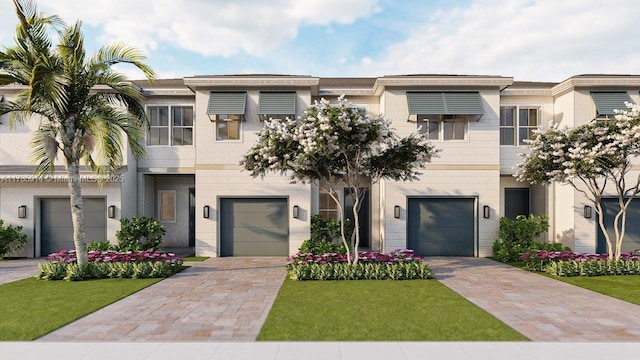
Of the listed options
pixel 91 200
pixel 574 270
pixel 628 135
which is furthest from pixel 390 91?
pixel 91 200

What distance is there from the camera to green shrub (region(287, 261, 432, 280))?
10195 millimetres

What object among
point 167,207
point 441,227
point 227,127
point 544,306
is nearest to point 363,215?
point 441,227

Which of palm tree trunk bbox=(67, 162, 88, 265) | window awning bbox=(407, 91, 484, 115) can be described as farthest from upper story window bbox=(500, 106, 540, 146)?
palm tree trunk bbox=(67, 162, 88, 265)

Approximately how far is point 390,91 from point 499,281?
7586mm

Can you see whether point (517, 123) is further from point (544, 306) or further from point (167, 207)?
point (167, 207)

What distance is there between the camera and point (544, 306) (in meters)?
7.61

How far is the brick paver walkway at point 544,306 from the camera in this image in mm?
6090

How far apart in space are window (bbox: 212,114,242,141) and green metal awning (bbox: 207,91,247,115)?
52 cm

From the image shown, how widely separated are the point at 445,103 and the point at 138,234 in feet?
38.8

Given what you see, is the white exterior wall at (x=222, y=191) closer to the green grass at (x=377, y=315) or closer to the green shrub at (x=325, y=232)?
the green shrub at (x=325, y=232)

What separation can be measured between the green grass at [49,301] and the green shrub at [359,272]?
3.87m

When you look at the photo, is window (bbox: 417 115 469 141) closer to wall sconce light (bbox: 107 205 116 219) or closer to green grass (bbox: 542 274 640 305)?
green grass (bbox: 542 274 640 305)

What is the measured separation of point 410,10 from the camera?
12273mm

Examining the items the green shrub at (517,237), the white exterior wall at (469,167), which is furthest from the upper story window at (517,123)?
the green shrub at (517,237)
